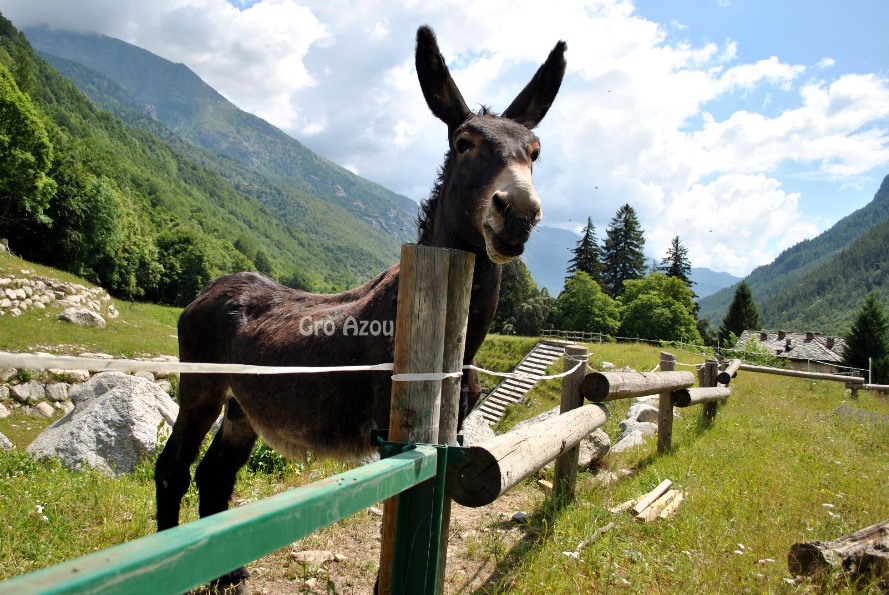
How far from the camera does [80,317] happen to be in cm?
2022

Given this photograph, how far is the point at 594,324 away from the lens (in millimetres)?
54219

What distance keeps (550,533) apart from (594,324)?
52.2 metres

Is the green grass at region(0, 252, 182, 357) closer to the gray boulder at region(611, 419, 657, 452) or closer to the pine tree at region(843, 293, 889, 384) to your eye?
the gray boulder at region(611, 419, 657, 452)

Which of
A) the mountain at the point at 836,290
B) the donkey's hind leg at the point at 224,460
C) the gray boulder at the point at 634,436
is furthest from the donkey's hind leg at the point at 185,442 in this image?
the mountain at the point at 836,290

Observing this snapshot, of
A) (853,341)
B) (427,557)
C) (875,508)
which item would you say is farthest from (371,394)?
(853,341)

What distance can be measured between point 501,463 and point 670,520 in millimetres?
2841

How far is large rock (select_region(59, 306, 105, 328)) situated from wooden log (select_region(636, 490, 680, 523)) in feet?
73.8

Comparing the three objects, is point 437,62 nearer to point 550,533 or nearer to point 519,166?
point 519,166

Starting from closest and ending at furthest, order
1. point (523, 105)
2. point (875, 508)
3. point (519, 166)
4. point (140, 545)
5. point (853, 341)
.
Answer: point (140, 545), point (519, 166), point (523, 105), point (875, 508), point (853, 341)

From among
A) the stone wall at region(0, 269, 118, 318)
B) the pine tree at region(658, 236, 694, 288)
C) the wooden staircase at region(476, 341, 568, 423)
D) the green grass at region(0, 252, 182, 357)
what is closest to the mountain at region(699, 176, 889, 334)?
the pine tree at region(658, 236, 694, 288)

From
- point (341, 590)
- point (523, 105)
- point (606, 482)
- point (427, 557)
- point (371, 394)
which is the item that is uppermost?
point (523, 105)

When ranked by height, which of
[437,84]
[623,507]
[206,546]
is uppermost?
[437,84]

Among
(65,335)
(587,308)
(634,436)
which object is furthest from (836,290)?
(65,335)

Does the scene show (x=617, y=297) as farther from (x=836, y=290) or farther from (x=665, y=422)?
(x=836, y=290)
